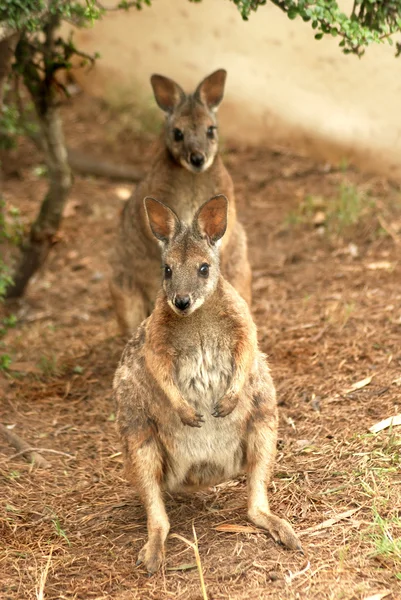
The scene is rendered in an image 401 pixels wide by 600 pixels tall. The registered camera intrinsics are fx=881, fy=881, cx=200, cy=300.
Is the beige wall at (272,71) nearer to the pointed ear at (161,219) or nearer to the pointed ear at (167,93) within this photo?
the pointed ear at (167,93)

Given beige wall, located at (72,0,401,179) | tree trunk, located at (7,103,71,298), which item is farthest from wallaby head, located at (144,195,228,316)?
beige wall, located at (72,0,401,179)

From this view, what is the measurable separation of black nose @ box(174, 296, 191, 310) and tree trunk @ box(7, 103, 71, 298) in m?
3.33

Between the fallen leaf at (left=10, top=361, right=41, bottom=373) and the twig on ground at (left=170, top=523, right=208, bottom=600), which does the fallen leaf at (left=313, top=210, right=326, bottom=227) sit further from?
the twig on ground at (left=170, top=523, right=208, bottom=600)

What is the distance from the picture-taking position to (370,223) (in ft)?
24.3

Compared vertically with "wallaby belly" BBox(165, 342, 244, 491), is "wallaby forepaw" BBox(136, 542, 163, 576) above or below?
below

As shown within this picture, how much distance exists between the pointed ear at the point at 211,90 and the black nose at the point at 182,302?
2.58 meters

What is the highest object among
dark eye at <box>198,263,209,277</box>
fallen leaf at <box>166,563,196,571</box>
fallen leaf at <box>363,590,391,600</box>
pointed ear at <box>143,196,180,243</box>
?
pointed ear at <box>143,196,180,243</box>

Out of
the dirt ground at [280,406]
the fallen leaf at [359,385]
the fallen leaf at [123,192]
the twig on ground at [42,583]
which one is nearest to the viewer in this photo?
the twig on ground at [42,583]

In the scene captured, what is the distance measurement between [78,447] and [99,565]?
1.38 meters

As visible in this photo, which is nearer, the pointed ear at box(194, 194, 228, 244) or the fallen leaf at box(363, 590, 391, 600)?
the fallen leaf at box(363, 590, 391, 600)

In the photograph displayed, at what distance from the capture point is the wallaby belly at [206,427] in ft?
12.6

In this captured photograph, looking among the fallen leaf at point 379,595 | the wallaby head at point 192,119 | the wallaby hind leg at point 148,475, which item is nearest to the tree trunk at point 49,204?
the wallaby head at point 192,119

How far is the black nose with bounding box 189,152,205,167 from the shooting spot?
5.62 meters

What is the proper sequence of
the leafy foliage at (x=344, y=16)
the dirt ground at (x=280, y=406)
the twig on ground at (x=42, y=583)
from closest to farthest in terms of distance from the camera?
the twig on ground at (x=42, y=583) < the dirt ground at (x=280, y=406) < the leafy foliage at (x=344, y=16)
